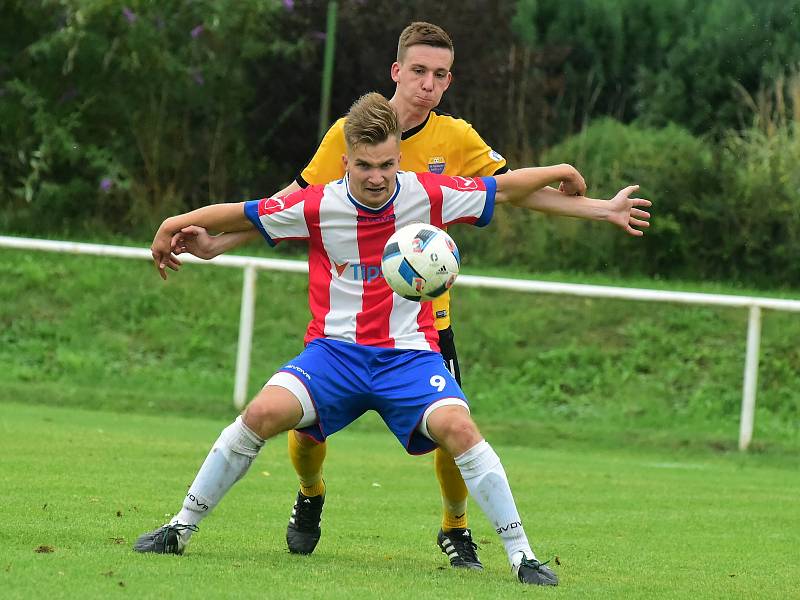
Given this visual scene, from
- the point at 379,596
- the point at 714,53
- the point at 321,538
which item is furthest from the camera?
the point at 714,53

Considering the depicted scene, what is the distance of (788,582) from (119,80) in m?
14.5

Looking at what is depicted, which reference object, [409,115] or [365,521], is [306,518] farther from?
[409,115]

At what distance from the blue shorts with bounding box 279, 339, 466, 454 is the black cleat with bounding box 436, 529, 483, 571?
1.94 ft

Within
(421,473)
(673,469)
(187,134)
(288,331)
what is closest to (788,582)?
(421,473)

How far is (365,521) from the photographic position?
24.5ft

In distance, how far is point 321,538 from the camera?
6.87 m

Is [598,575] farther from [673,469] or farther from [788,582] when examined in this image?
[673,469]

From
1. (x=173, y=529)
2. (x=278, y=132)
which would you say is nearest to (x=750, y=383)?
(x=173, y=529)

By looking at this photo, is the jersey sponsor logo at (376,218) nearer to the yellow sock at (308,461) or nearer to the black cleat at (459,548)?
the yellow sock at (308,461)

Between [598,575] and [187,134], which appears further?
[187,134]

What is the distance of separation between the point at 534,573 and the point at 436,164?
2.10 meters

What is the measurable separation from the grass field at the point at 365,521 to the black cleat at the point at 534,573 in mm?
69

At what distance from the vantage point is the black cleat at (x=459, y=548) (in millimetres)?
6336

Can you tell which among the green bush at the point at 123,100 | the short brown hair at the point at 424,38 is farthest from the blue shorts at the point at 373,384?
the green bush at the point at 123,100
